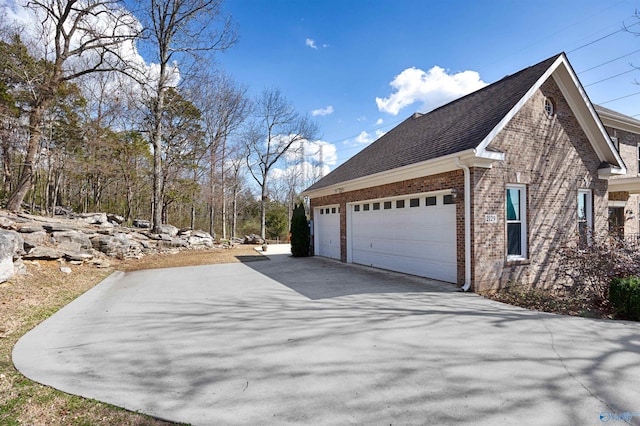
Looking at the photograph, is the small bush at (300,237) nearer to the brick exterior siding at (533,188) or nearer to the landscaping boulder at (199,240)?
the brick exterior siding at (533,188)

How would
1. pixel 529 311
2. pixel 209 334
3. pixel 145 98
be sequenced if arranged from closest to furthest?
pixel 209 334 → pixel 529 311 → pixel 145 98

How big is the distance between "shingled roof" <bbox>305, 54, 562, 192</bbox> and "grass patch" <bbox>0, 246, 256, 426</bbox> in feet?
25.3

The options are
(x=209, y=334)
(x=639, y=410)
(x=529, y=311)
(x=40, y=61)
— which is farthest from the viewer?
(x=40, y=61)

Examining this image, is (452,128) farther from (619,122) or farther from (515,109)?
(619,122)

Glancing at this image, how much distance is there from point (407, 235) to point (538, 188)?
3.64 m

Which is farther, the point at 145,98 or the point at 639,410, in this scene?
the point at 145,98

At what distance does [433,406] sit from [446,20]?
538 inches

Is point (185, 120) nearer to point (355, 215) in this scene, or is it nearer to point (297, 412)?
point (355, 215)

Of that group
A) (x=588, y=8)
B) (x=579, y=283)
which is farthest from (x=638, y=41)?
(x=579, y=283)

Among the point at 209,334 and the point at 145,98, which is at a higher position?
the point at 145,98

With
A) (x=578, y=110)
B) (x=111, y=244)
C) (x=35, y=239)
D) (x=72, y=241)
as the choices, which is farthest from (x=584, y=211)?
(x=111, y=244)

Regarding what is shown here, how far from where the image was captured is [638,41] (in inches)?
333

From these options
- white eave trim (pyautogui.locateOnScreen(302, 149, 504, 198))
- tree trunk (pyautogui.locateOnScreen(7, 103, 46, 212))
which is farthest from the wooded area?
white eave trim (pyautogui.locateOnScreen(302, 149, 504, 198))

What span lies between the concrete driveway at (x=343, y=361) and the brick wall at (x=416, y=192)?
4.87ft
